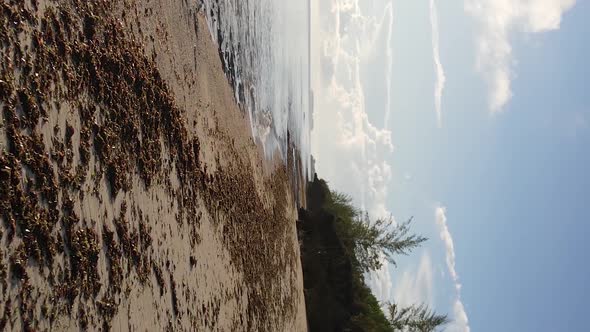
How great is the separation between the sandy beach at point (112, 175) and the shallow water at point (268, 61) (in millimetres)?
2422

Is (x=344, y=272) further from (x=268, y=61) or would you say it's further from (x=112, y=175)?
(x=112, y=175)

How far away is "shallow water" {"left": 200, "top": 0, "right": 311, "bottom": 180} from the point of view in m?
10.5

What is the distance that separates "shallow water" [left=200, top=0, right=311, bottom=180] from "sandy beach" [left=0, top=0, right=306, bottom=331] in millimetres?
2422

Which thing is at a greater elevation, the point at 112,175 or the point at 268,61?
the point at 268,61

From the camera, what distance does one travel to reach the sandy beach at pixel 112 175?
2916mm

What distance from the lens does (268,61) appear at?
1591cm

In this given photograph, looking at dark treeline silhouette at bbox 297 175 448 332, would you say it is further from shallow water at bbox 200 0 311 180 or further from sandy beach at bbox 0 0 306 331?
sandy beach at bbox 0 0 306 331

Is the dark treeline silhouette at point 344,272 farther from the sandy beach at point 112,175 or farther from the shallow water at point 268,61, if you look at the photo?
the sandy beach at point 112,175

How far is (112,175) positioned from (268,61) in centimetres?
1237

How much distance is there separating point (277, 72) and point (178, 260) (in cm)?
1332

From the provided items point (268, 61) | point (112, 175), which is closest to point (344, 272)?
point (268, 61)

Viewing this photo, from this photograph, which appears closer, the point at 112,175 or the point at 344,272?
the point at 112,175

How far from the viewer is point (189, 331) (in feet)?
17.8

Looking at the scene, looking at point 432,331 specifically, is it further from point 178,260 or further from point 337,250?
point 178,260
